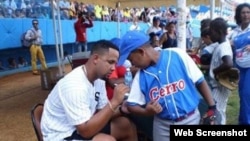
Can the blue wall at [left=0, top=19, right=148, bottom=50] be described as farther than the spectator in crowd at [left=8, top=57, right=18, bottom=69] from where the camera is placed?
No

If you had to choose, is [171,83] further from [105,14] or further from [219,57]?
[105,14]

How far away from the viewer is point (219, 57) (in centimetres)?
346

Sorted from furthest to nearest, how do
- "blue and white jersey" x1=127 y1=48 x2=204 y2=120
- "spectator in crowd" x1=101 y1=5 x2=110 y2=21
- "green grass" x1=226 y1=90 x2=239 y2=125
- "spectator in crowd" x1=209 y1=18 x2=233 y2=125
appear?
"spectator in crowd" x1=101 y1=5 x2=110 y2=21 → "green grass" x1=226 y1=90 x2=239 y2=125 → "spectator in crowd" x1=209 y1=18 x2=233 y2=125 → "blue and white jersey" x1=127 y1=48 x2=204 y2=120

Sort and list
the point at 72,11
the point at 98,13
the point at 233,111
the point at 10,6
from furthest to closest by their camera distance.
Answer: the point at 98,13 → the point at 72,11 → the point at 10,6 → the point at 233,111

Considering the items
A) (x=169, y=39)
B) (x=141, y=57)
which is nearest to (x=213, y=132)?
(x=141, y=57)

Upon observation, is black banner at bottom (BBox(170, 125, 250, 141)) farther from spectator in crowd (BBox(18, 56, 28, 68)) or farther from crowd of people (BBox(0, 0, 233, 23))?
spectator in crowd (BBox(18, 56, 28, 68))

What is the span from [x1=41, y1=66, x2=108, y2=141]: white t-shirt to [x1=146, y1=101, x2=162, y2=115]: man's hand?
15.6 inches

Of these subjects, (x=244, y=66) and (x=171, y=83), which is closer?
(x=171, y=83)

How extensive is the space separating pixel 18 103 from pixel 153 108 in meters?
5.30

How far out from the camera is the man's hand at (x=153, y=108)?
2.22m

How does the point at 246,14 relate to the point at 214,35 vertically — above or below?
above

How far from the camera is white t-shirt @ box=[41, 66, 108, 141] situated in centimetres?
226

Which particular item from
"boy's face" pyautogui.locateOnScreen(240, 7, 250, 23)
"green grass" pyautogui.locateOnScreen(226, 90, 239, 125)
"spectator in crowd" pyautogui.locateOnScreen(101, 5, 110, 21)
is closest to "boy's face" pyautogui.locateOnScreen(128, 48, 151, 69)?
"boy's face" pyautogui.locateOnScreen(240, 7, 250, 23)

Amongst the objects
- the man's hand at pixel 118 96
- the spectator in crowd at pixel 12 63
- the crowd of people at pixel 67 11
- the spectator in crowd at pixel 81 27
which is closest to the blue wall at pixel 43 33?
the spectator in crowd at pixel 12 63
